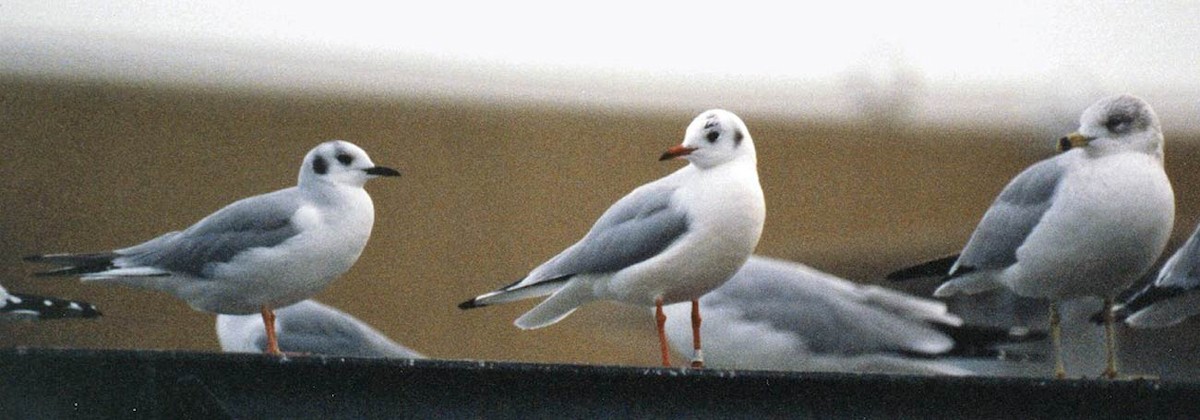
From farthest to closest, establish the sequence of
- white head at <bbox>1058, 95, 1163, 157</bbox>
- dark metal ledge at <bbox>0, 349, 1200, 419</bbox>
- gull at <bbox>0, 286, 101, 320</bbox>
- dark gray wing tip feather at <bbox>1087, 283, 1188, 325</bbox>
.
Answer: gull at <bbox>0, 286, 101, 320</bbox>
dark gray wing tip feather at <bbox>1087, 283, 1188, 325</bbox>
white head at <bbox>1058, 95, 1163, 157</bbox>
dark metal ledge at <bbox>0, 349, 1200, 419</bbox>

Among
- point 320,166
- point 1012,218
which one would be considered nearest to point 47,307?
point 320,166

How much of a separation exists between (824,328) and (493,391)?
2.13m

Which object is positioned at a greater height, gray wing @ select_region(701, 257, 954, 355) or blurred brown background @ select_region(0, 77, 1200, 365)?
blurred brown background @ select_region(0, 77, 1200, 365)

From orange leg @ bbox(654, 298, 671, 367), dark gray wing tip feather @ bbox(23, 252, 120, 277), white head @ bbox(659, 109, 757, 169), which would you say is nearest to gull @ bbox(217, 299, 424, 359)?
dark gray wing tip feather @ bbox(23, 252, 120, 277)

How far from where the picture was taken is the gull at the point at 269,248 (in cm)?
349

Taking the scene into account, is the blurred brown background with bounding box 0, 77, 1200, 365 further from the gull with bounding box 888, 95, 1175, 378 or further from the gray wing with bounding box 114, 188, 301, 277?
the gull with bounding box 888, 95, 1175, 378

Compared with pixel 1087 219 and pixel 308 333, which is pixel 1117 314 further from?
pixel 308 333

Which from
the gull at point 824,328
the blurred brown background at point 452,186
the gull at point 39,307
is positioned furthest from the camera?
the gull at point 824,328

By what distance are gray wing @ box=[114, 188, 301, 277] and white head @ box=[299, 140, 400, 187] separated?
73 millimetres

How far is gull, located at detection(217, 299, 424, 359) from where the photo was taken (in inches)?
165

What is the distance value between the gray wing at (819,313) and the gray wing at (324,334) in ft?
3.13

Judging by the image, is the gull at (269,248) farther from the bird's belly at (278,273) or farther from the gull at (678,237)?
the gull at (678,237)

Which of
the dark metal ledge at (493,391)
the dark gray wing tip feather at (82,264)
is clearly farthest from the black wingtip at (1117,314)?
the dark gray wing tip feather at (82,264)

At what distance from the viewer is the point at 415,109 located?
5.44 metres
